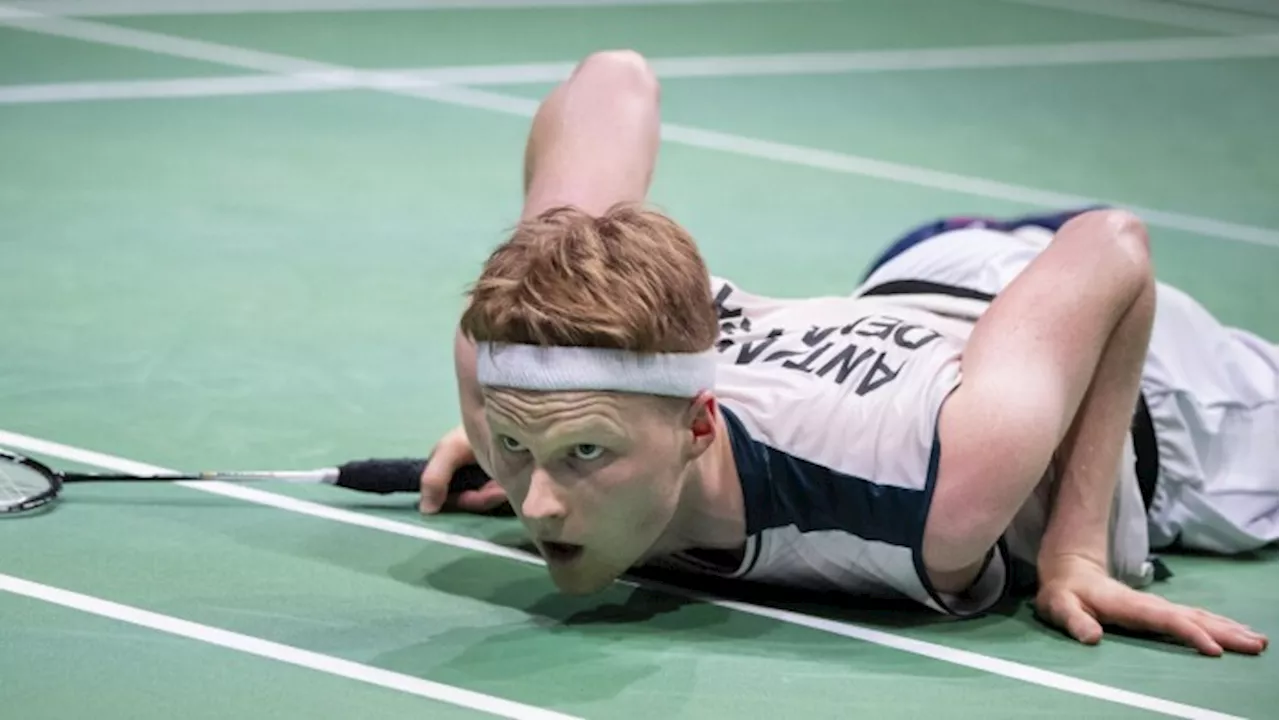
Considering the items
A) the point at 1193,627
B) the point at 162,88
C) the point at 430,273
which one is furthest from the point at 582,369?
the point at 162,88

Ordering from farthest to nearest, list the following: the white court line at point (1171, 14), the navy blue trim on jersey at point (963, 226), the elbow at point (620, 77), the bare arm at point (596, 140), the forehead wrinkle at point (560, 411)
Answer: the white court line at point (1171, 14) < the navy blue trim on jersey at point (963, 226) < the elbow at point (620, 77) < the bare arm at point (596, 140) < the forehead wrinkle at point (560, 411)

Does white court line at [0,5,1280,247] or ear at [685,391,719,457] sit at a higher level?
white court line at [0,5,1280,247]

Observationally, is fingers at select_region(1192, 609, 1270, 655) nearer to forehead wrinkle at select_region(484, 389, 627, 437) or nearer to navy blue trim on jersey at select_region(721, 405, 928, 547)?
navy blue trim on jersey at select_region(721, 405, 928, 547)

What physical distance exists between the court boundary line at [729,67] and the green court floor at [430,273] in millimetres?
33

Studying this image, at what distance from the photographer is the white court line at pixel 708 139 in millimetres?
8555

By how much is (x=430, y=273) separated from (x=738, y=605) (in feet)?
8.74

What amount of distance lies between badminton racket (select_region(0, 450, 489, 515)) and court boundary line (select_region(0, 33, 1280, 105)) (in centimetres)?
379

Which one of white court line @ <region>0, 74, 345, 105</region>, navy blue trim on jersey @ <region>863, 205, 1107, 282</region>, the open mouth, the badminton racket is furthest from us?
white court line @ <region>0, 74, 345, 105</region>

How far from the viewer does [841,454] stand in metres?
→ 5.08

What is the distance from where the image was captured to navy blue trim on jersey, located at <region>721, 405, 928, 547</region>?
5039mm

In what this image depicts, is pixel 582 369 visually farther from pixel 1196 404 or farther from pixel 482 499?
pixel 1196 404

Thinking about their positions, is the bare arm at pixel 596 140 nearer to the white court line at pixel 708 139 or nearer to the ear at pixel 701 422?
the ear at pixel 701 422

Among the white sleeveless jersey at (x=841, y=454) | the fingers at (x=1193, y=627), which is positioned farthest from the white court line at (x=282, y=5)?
the fingers at (x=1193, y=627)

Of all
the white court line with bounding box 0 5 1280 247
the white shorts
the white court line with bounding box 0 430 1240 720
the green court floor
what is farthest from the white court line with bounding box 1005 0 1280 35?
the white court line with bounding box 0 430 1240 720
